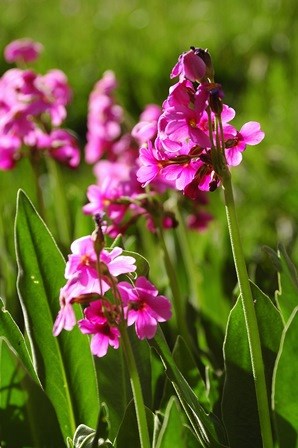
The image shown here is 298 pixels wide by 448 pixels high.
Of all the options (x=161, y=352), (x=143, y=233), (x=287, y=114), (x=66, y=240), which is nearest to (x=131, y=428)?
(x=161, y=352)

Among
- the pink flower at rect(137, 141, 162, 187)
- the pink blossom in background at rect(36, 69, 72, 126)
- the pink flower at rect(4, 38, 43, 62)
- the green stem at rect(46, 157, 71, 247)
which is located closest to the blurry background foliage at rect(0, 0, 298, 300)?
the green stem at rect(46, 157, 71, 247)

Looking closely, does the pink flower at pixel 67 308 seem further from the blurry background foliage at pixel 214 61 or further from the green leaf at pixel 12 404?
the blurry background foliage at pixel 214 61

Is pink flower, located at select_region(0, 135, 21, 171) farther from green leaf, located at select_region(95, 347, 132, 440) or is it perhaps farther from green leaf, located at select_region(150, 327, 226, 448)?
green leaf, located at select_region(150, 327, 226, 448)

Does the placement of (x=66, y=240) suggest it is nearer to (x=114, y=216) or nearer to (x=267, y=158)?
(x=114, y=216)

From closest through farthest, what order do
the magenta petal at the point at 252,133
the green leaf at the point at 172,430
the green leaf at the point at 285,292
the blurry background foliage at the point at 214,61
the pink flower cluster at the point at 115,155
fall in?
1. the green leaf at the point at 172,430
2. the magenta petal at the point at 252,133
3. the green leaf at the point at 285,292
4. the pink flower cluster at the point at 115,155
5. the blurry background foliage at the point at 214,61

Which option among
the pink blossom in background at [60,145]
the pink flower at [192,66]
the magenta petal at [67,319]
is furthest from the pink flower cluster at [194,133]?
the pink blossom in background at [60,145]
